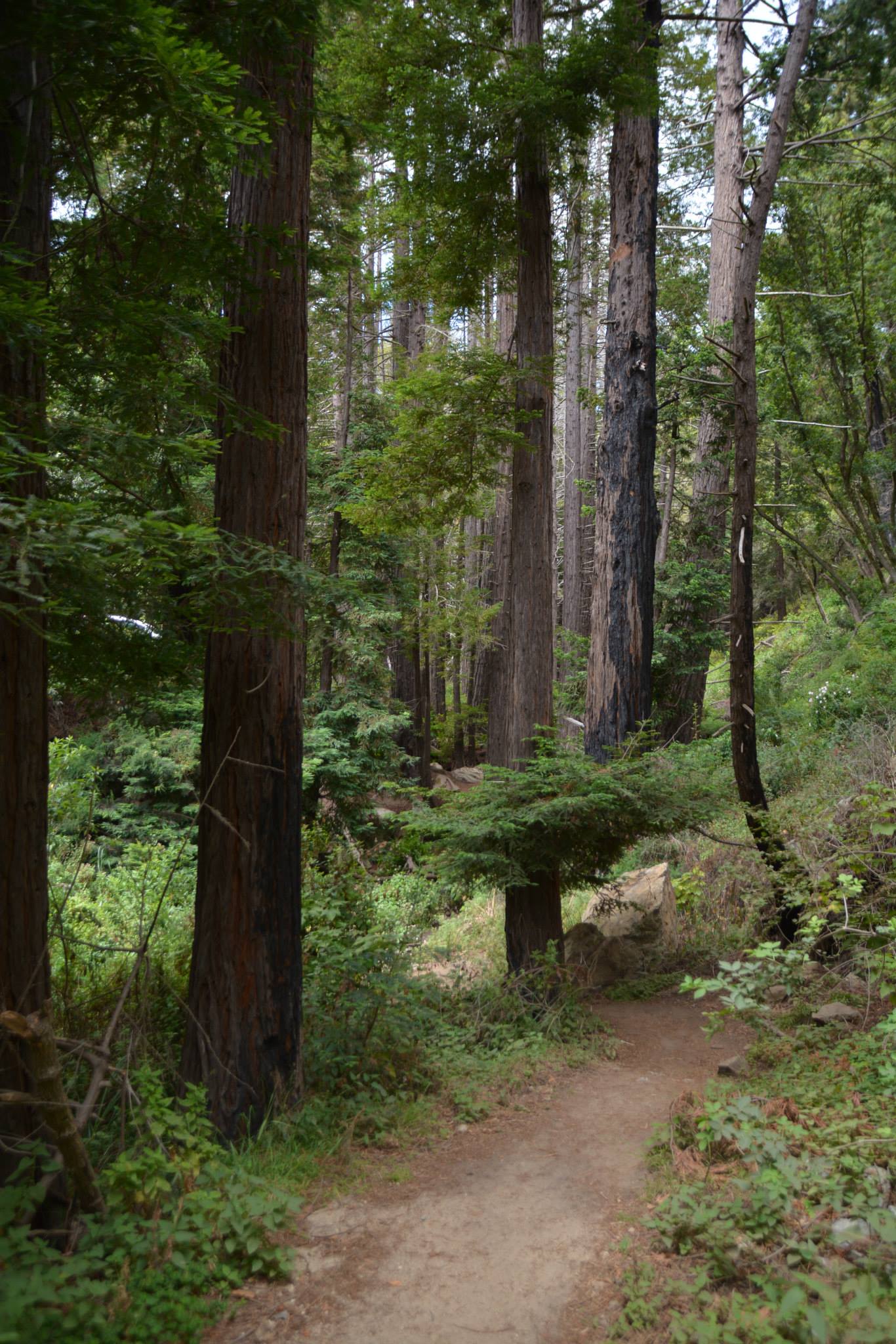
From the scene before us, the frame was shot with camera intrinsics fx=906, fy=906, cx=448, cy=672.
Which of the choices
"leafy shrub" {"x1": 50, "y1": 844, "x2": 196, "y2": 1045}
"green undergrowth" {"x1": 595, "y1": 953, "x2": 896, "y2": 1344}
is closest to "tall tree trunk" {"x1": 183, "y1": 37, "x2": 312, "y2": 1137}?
"leafy shrub" {"x1": 50, "y1": 844, "x2": 196, "y2": 1045}

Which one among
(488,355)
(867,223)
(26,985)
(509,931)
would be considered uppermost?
(867,223)

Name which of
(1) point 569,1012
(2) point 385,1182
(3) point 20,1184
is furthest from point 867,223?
(3) point 20,1184

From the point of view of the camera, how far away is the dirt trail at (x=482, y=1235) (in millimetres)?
3541

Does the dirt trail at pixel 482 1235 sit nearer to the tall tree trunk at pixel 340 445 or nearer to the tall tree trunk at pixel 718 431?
the tall tree trunk at pixel 718 431

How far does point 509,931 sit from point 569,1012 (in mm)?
910

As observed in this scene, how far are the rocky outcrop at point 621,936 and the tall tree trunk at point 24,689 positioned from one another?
520 centimetres

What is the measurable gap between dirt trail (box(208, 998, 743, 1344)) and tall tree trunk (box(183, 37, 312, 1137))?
3.57 feet

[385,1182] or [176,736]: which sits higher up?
[176,736]

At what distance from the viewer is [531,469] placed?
26.6ft

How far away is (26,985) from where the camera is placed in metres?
3.76

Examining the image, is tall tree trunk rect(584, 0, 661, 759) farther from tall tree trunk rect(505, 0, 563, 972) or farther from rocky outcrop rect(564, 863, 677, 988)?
rocky outcrop rect(564, 863, 677, 988)

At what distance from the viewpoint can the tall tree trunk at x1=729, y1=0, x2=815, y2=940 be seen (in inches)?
302

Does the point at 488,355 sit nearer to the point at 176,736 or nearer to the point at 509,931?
the point at 509,931

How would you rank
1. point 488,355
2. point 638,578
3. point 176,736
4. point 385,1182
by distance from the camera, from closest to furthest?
point 385,1182, point 488,355, point 638,578, point 176,736
